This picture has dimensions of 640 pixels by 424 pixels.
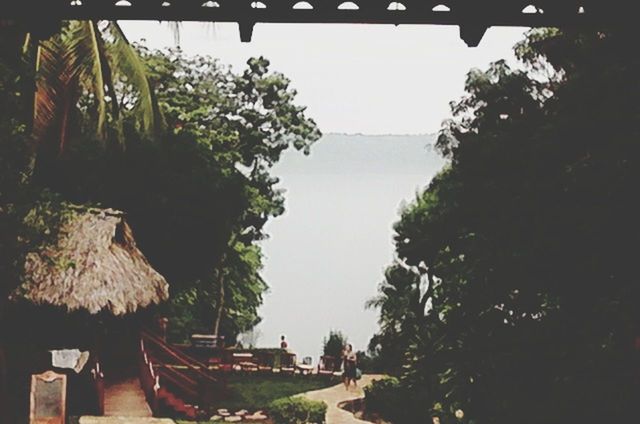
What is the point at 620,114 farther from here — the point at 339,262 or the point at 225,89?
the point at 339,262

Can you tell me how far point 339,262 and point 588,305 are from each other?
19.8m

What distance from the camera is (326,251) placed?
2630cm

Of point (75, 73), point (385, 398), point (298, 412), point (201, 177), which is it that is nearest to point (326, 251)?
point (201, 177)

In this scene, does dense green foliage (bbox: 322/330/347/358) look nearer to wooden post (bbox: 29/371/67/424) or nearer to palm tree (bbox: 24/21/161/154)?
palm tree (bbox: 24/21/161/154)

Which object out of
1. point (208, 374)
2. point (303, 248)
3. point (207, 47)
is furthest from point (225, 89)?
point (303, 248)

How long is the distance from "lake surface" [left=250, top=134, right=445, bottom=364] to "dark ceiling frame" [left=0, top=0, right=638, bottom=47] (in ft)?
53.7

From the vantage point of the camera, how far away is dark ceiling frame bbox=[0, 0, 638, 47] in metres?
3.11

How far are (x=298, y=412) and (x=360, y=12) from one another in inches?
367

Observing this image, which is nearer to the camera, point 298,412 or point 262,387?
point 298,412

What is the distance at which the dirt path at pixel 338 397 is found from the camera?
12268 millimetres

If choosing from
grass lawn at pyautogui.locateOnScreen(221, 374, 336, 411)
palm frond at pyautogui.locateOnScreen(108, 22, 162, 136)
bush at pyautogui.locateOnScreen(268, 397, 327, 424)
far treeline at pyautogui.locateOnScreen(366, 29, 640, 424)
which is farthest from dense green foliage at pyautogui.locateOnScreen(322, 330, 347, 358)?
far treeline at pyautogui.locateOnScreen(366, 29, 640, 424)

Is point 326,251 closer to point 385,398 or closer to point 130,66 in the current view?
point 385,398

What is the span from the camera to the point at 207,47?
17.5 metres

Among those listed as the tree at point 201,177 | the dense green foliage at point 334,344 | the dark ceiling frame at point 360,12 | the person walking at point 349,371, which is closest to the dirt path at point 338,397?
the person walking at point 349,371
